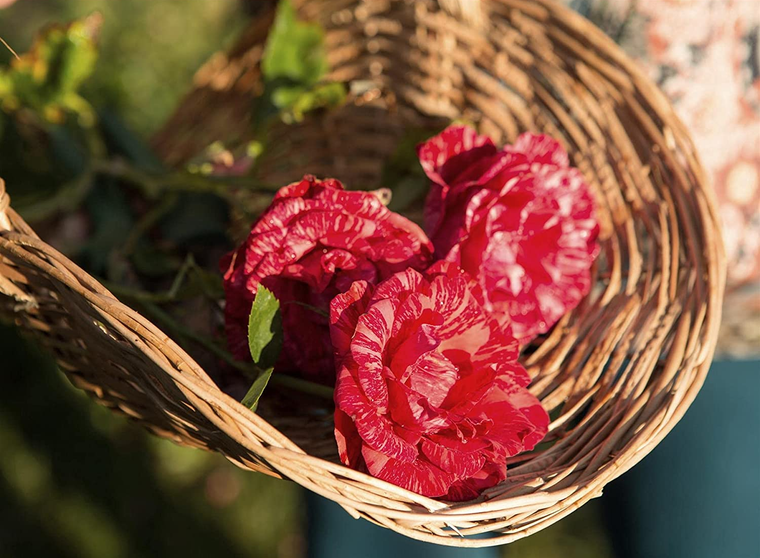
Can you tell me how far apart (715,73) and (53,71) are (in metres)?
0.76

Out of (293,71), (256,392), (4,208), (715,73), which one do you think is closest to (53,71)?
(293,71)

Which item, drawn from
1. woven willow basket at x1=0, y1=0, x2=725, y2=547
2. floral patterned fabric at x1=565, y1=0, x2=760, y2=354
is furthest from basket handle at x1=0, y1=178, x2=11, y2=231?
floral patterned fabric at x1=565, y1=0, x2=760, y2=354

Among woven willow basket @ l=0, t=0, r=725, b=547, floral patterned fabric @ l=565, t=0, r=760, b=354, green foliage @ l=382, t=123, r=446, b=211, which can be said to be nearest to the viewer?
woven willow basket @ l=0, t=0, r=725, b=547

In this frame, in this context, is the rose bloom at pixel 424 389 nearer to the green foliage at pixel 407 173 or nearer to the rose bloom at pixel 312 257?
the rose bloom at pixel 312 257

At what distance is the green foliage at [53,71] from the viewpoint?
0.76 metres

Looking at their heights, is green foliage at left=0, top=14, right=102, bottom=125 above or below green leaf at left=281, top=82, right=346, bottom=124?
below

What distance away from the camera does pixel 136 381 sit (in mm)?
474

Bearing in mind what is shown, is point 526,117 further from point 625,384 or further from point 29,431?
point 29,431

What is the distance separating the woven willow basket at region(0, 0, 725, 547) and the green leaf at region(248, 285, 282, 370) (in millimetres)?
64

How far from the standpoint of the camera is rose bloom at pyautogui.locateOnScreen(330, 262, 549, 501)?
0.44 meters

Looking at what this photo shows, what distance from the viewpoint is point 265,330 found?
50 centimetres

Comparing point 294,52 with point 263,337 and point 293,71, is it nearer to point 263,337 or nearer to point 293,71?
point 293,71

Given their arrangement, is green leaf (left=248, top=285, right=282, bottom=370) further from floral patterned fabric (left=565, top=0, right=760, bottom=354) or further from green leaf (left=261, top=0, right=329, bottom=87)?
floral patterned fabric (left=565, top=0, right=760, bottom=354)

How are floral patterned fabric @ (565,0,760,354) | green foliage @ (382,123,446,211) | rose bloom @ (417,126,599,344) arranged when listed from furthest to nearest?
floral patterned fabric @ (565,0,760,354), green foliage @ (382,123,446,211), rose bloom @ (417,126,599,344)
